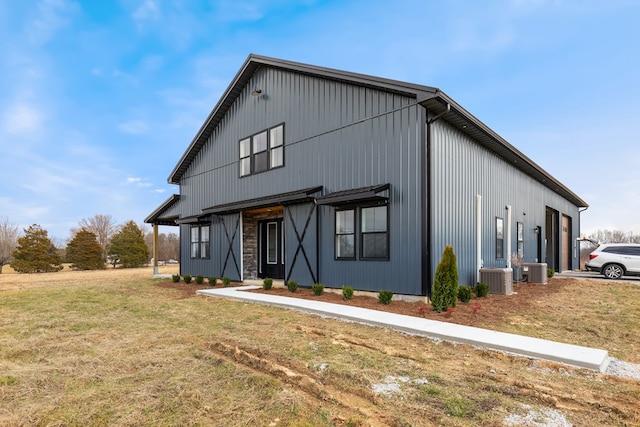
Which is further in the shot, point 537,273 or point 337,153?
point 537,273

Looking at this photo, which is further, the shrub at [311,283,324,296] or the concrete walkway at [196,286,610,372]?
the shrub at [311,283,324,296]

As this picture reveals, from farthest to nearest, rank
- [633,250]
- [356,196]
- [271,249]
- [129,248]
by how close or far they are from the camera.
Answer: [129,248] → [633,250] → [271,249] → [356,196]

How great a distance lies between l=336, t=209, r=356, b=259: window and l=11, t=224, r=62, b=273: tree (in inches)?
1249

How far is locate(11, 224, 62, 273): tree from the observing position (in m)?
29.8

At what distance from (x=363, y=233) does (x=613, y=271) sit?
1241 centimetres

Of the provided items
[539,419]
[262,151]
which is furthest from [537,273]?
[539,419]

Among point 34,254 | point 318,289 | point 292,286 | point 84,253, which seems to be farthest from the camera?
point 84,253

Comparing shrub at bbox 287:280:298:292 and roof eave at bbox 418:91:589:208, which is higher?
roof eave at bbox 418:91:589:208

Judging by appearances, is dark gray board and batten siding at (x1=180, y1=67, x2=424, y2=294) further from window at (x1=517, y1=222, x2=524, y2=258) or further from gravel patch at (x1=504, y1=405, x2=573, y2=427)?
window at (x1=517, y1=222, x2=524, y2=258)

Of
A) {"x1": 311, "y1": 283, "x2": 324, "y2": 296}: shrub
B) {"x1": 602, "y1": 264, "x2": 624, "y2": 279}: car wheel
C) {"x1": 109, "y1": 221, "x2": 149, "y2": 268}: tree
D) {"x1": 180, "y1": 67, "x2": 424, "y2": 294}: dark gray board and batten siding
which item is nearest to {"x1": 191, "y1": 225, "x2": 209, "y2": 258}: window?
{"x1": 180, "y1": 67, "x2": 424, "y2": 294}: dark gray board and batten siding

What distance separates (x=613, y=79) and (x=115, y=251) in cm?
4002

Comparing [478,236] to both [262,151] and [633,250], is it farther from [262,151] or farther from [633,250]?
[633,250]

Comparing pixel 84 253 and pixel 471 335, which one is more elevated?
pixel 471 335

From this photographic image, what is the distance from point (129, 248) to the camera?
36.1 meters
